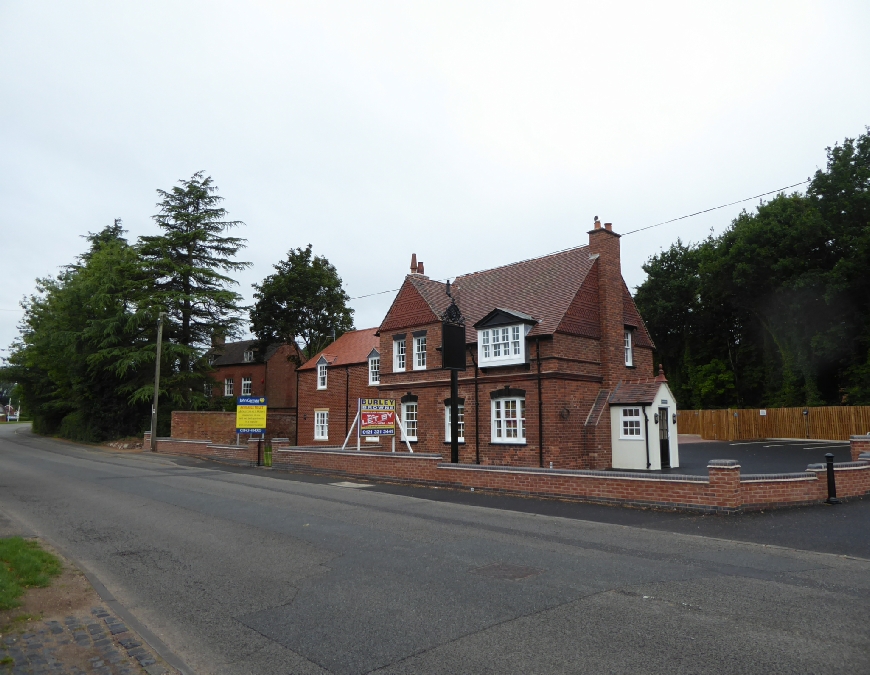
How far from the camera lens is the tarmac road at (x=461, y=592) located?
5.49 metres

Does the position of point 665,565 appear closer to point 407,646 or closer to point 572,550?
point 572,550

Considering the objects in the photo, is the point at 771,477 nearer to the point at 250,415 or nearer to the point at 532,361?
the point at 532,361

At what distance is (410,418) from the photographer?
28.2 metres

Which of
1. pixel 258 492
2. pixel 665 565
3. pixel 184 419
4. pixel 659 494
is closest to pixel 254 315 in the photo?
pixel 184 419

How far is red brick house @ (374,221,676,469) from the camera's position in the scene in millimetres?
23062

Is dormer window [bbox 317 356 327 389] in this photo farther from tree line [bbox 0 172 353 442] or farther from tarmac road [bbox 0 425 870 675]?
tarmac road [bbox 0 425 870 675]

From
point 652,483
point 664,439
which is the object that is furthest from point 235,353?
point 652,483

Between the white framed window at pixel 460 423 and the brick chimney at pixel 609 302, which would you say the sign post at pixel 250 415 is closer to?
the white framed window at pixel 460 423

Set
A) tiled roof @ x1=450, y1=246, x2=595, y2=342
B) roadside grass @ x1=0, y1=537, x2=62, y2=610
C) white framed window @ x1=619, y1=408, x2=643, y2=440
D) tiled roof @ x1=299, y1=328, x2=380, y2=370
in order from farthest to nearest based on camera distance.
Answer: tiled roof @ x1=299, y1=328, x2=380, y2=370
tiled roof @ x1=450, y1=246, x2=595, y2=342
white framed window @ x1=619, y1=408, x2=643, y2=440
roadside grass @ x1=0, y1=537, x2=62, y2=610

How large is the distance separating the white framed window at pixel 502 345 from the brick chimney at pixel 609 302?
12.3ft

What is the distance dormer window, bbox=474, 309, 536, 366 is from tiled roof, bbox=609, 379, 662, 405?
13.0 feet

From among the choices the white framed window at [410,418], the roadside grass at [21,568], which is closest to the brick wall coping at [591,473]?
the white framed window at [410,418]

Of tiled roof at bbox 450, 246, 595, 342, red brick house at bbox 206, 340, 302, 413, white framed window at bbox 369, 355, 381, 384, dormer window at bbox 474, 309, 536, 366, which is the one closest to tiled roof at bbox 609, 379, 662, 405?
tiled roof at bbox 450, 246, 595, 342

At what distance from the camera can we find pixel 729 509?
43.0ft
